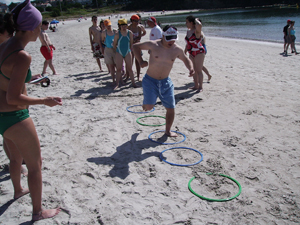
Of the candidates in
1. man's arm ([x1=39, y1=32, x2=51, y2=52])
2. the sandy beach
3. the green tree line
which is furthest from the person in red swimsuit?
the green tree line

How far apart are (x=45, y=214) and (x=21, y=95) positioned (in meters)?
1.47

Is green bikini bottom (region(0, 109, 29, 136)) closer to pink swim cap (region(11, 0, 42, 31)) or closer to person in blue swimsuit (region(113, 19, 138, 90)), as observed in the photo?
pink swim cap (region(11, 0, 42, 31))

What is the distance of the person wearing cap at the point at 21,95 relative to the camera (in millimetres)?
2443

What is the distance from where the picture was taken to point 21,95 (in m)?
2.50

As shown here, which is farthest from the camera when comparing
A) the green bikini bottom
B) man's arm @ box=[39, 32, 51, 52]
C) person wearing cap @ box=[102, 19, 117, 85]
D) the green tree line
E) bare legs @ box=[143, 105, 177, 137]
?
the green tree line

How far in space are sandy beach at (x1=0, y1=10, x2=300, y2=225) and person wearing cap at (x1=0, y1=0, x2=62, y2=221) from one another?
87cm

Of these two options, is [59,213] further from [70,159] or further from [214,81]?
[214,81]

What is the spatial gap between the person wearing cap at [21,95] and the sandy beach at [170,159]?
87cm

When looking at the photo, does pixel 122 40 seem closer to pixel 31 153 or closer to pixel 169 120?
pixel 169 120

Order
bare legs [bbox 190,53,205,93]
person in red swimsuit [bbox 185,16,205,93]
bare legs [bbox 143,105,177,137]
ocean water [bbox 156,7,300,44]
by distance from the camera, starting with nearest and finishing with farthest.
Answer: bare legs [bbox 143,105,177,137]
person in red swimsuit [bbox 185,16,205,93]
bare legs [bbox 190,53,205,93]
ocean water [bbox 156,7,300,44]

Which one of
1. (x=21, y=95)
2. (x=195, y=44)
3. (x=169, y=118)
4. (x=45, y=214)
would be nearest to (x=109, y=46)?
(x=195, y=44)

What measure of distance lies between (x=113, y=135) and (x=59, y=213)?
2.30 meters

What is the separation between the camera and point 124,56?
8281 mm

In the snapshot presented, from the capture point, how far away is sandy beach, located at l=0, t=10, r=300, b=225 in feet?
10.4
